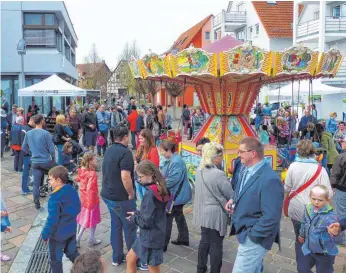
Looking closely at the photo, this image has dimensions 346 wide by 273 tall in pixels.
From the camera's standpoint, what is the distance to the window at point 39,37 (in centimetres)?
2036

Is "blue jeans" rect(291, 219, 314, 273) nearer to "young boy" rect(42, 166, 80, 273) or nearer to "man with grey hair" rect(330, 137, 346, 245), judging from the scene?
"man with grey hair" rect(330, 137, 346, 245)

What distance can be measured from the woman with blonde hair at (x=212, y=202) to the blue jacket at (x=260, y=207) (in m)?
0.65

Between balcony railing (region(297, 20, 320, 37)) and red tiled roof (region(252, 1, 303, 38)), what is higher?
red tiled roof (region(252, 1, 303, 38))

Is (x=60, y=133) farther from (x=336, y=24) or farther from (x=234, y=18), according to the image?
(x=234, y=18)

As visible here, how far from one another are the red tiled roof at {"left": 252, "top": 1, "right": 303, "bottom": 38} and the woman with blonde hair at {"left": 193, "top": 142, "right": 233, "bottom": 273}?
83.7ft

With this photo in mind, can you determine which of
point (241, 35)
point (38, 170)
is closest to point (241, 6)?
point (241, 35)

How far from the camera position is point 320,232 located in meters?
3.38

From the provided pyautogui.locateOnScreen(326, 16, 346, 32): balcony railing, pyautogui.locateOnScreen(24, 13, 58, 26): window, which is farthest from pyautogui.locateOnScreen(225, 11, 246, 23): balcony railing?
pyautogui.locateOnScreen(24, 13, 58, 26): window

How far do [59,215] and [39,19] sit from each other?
766 inches

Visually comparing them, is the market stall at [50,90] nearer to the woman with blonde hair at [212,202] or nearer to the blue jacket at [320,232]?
the woman with blonde hair at [212,202]

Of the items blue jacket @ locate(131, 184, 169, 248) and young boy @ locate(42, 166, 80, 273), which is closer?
blue jacket @ locate(131, 184, 169, 248)

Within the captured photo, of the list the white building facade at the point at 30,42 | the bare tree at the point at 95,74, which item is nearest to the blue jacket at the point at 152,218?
the white building facade at the point at 30,42

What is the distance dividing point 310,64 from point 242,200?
5.42 m

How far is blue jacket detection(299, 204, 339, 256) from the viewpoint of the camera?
132 inches
